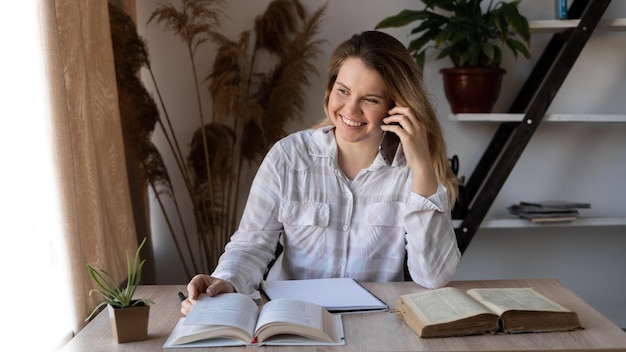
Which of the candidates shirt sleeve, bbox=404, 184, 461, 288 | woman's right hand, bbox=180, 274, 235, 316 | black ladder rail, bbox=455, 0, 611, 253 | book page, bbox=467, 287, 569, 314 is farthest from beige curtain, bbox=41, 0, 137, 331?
black ladder rail, bbox=455, 0, 611, 253

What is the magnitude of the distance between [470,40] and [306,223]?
1693 millimetres

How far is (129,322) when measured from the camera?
146 centimetres

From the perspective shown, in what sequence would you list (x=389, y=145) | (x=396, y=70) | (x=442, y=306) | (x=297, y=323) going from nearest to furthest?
(x=297, y=323) < (x=442, y=306) < (x=396, y=70) < (x=389, y=145)

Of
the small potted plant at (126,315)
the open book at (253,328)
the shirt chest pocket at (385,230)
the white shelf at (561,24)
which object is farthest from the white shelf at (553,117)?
the small potted plant at (126,315)

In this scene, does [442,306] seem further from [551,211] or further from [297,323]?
[551,211]

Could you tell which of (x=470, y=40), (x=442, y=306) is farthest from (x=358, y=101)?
(x=470, y=40)

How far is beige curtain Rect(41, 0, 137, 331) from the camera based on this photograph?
2357 millimetres

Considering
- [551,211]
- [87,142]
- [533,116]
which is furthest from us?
[551,211]

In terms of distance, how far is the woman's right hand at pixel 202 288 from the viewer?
5.36 ft

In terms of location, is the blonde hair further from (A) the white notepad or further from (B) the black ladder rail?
(B) the black ladder rail

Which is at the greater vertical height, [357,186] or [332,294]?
[357,186]

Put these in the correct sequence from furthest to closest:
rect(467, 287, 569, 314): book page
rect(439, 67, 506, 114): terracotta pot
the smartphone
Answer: rect(439, 67, 506, 114): terracotta pot → the smartphone → rect(467, 287, 569, 314): book page

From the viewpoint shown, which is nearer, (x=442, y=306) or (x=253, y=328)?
(x=253, y=328)

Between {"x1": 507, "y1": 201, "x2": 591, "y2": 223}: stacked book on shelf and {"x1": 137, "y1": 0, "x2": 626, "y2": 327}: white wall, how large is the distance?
26 centimetres
